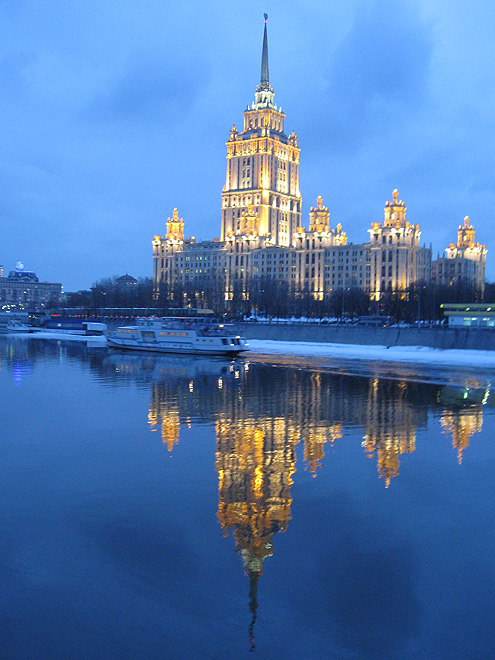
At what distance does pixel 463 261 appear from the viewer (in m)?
167

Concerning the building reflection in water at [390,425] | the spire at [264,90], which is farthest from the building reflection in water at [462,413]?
the spire at [264,90]

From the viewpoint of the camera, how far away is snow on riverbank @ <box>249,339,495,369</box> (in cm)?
5853

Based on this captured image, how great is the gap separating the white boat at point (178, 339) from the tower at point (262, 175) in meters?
113

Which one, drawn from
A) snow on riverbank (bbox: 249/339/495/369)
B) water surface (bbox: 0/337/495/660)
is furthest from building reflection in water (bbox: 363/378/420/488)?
snow on riverbank (bbox: 249/339/495/369)

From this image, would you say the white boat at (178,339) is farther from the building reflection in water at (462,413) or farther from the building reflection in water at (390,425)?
the building reflection in water at (462,413)

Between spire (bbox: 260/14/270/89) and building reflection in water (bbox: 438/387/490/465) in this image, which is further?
spire (bbox: 260/14/270/89)

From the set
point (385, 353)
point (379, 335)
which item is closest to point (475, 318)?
point (379, 335)

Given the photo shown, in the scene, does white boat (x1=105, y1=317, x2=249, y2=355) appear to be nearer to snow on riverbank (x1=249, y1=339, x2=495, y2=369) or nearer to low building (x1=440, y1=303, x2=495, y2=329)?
snow on riverbank (x1=249, y1=339, x2=495, y2=369)

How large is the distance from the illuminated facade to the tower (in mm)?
284

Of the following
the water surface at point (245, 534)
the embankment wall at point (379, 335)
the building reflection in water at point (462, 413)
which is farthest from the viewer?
the embankment wall at point (379, 335)

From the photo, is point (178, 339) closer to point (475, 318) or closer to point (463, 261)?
point (475, 318)

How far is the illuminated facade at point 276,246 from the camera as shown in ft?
496

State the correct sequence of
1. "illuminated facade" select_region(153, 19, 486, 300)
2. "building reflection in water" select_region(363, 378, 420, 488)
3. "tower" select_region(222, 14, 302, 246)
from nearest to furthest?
1. "building reflection in water" select_region(363, 378, 420, 488)
2. "illuminated facade" select_region(153, 19, 486, 300)
3. "tower" select_region(222, 14, 302, 246)

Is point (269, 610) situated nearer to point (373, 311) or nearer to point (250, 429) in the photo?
point (250, 429)
